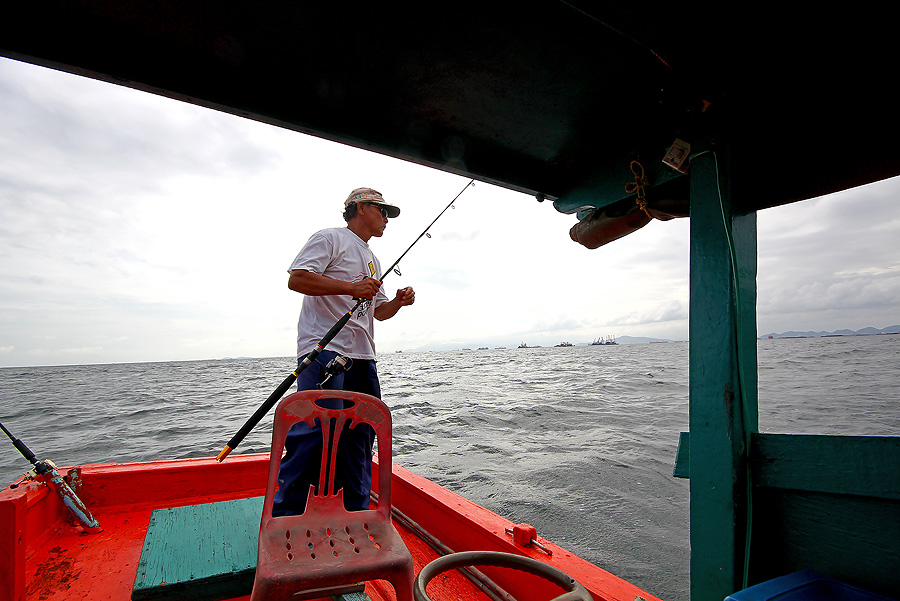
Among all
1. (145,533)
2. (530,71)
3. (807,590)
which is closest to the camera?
(807,590)

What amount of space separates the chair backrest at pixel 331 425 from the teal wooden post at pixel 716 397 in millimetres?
1093

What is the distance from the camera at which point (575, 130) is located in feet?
6.46

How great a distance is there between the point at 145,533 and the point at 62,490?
1.88 ft

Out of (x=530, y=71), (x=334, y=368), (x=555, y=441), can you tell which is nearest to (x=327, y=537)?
(x=334, y=368)

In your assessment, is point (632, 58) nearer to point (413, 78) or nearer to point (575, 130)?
point (575, 130)

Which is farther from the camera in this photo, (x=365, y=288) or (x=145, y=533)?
(x=145, y=533)

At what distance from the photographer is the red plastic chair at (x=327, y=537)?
4.20 feet

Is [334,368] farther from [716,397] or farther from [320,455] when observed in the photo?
[716,397]

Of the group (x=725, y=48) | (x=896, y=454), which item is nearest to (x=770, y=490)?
(x=896, y=454)

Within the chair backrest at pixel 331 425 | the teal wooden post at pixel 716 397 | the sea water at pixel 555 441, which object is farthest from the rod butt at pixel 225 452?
the sea water at pixel 555 441

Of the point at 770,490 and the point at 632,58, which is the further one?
the point at 632,58

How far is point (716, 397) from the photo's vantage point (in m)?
1.45

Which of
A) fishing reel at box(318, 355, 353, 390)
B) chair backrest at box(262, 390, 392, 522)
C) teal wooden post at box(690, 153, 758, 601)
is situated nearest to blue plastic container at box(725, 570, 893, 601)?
teal wooden post at box(690, 153, 758, 601)

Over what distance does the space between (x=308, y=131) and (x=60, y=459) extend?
8567 mm
